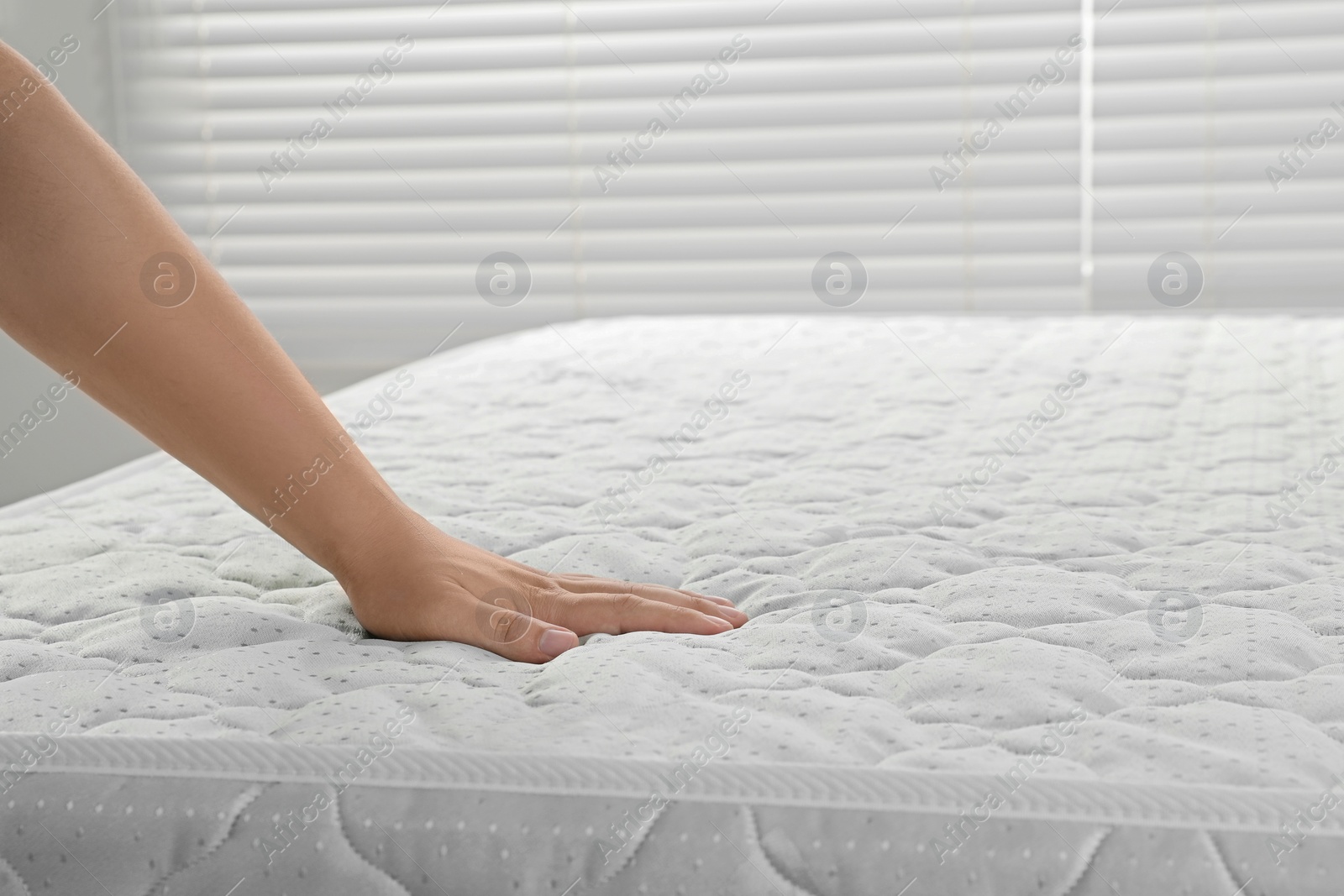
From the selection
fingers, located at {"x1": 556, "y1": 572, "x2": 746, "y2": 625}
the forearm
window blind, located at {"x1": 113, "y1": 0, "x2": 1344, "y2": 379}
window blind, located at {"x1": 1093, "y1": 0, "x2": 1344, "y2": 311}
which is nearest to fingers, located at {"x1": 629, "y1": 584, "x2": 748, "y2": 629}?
fingers, located at {"x1": 556, "y1": 572, "x2": 746, "y2": 625}

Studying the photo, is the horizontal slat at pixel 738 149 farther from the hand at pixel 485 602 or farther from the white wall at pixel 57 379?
the hand at pixel 485 602

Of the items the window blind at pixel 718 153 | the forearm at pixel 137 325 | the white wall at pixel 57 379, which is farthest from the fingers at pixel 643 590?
the window blind at pixel 718 153

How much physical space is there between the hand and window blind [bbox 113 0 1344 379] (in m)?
2.37

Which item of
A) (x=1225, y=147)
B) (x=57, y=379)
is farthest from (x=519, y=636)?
(x=1225, y=147)

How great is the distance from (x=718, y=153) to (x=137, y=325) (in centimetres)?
252

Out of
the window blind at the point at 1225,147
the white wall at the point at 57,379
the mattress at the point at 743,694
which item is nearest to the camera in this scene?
the mattress at the point at 743,694

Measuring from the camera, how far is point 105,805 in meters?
0.57

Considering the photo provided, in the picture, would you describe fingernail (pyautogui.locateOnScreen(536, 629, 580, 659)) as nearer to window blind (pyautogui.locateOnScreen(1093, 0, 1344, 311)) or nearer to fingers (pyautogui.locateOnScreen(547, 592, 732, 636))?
fingers (pyautogui.locateOnScreen(547, 592, 732, 636))

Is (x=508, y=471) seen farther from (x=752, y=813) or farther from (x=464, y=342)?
(x=464, y=342)

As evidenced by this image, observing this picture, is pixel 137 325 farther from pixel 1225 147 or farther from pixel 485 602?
pixel 1225 147

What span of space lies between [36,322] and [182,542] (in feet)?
1.04

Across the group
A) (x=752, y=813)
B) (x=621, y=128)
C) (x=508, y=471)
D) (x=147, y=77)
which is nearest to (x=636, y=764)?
(x=752, y=813)

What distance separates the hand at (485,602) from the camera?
29.3 inches

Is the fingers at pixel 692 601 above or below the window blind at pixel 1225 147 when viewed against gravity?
below
